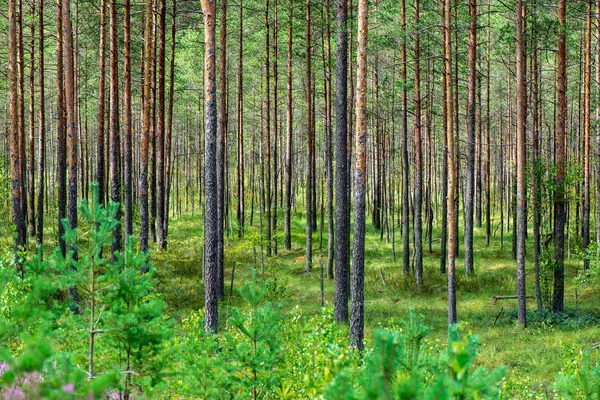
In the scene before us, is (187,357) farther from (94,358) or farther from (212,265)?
(212,265)

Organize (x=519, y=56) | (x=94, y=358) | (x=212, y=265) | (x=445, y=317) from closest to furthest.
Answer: (x=94, y=358) → (x=212, y=265) → (x=519, y=56) → (x=445, y=317)

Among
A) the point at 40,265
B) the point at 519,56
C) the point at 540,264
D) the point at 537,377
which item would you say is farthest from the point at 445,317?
the point at 40,265

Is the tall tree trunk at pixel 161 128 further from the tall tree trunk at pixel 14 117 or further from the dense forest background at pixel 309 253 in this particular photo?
the tall tree trunk at pixel 14 117

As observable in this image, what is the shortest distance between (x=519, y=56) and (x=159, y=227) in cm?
1605

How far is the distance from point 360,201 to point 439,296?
10.1 metres

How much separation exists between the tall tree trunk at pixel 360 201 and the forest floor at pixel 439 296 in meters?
0.60

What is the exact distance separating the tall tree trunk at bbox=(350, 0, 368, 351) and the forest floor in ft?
1.95

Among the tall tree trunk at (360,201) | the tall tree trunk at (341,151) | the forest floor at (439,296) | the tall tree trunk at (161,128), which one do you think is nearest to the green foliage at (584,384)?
the forest floor at (439,296)

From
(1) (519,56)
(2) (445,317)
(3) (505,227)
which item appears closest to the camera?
(1) (519,56)

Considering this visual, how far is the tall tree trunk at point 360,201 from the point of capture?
11.3 meters

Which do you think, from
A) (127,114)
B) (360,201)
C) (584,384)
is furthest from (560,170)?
(584,384)

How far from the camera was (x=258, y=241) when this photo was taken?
66.1 ft

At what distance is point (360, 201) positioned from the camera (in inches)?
455

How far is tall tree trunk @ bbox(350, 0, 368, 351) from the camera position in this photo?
11266mm
